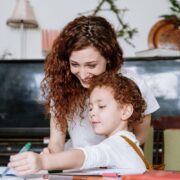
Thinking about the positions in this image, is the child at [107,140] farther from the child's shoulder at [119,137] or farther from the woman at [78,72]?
the woman at [78,72]

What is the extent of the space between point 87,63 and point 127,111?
11.4 inches

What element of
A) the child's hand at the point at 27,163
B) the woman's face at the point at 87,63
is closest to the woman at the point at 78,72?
the woman's face at the point at 87,63

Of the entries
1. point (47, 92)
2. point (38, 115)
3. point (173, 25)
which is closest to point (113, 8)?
point (173, 25)

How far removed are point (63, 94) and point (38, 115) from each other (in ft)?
4.92

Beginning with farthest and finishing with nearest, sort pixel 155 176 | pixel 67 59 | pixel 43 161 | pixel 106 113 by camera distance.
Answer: pixel 67 59
pixel 106 113
pixel 43 161
pixel 155 176

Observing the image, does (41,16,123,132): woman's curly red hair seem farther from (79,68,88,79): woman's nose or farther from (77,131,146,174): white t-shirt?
(77,131,146,174): white t-shirt

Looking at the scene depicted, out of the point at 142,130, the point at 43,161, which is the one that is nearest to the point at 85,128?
the point at 142,130

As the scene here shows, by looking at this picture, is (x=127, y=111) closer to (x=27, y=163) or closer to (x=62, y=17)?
(x=27, y=163)

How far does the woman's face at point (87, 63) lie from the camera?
53.8 inches

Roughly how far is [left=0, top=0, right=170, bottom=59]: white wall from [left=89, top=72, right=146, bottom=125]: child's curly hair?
7.84ft

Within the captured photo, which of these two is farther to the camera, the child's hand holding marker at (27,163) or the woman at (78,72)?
the woman at (78,72)

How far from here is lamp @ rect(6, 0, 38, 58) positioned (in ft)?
11.4

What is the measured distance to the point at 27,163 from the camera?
2.63 ft

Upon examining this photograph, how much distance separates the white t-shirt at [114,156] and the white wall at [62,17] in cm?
262
